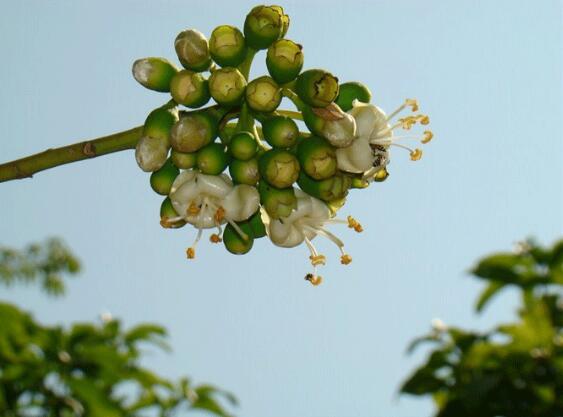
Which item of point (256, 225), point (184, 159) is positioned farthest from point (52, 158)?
point (256, 225)

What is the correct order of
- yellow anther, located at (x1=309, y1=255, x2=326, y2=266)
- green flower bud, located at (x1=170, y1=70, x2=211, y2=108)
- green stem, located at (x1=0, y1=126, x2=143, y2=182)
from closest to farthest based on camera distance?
1. green stem, located at (x1=0, y1=126, x2=143, y2=182)
2. green flower bud, located at (x1=170, y1=70, x2=211, y2=108)
3. yellow anther, located at (x1=309, y1=255, x2=326, y2=266)

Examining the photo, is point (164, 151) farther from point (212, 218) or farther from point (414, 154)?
point (414, 154)

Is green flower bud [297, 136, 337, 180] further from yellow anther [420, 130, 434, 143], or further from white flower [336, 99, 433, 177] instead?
yellow anther [420, 130, 434, 143]

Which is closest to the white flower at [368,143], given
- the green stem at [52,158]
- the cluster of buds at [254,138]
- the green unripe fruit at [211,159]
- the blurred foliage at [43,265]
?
the cluster of buds at [254,138]

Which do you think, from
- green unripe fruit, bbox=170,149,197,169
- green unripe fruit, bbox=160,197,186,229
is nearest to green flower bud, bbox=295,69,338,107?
green unripe fruit, bbox=170,149,197,169

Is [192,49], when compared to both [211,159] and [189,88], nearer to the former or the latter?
[189,88]

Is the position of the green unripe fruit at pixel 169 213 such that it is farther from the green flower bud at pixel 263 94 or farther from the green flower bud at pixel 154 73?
the green flower bud at pixel 263 94
